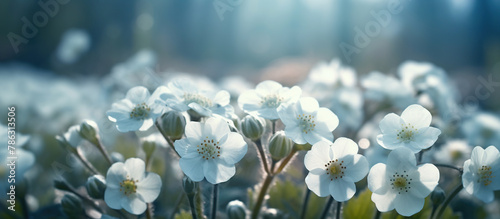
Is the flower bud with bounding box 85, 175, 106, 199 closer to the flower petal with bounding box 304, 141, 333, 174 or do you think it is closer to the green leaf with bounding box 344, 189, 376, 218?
the flower petal with bounding box 304, 141, 333, 174

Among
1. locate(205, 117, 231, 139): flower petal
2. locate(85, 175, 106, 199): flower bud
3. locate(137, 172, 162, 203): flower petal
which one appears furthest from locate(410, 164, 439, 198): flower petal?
locate(85, 175, 106, 199): flower bud

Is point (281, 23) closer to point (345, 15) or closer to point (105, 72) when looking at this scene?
point (345, 15)

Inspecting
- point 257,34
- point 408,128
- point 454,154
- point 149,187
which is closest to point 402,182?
point 408,128

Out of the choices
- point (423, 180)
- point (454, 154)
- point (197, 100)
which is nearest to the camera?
point (423, 180)

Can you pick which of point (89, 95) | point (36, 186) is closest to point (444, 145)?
point (36, 186)

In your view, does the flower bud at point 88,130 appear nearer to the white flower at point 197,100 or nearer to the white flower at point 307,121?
the white flower at point 197,100

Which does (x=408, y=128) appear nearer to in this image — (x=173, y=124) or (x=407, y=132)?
(x=407, y=132)

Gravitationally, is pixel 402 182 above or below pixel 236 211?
above
